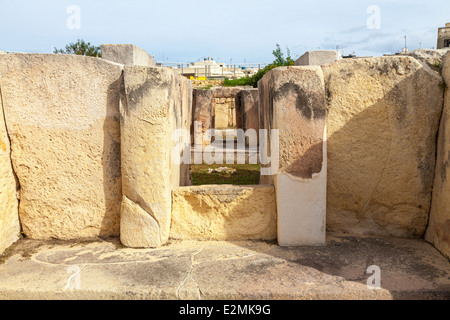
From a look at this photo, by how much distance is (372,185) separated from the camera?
295 centimetres

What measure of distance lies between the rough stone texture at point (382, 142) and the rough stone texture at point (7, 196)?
2667 mm

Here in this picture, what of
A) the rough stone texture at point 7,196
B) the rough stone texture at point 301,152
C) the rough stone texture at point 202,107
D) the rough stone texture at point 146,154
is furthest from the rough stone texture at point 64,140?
the rough stone texture at point 202,107

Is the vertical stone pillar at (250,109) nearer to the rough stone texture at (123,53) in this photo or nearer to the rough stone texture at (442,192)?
the rough stone texture at (123,53)

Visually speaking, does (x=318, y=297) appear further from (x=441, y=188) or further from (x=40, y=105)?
(x=40, y=105)

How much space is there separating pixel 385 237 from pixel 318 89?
139cm

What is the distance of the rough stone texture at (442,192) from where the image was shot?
2580 millimetres

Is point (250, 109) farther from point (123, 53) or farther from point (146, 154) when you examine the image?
point (146, 154)

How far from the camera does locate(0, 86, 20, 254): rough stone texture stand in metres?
2.74

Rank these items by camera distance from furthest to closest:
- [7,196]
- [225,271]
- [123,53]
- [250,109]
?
[250,109], [123,53], [7,196], [225,271]

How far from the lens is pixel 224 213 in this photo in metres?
2.98

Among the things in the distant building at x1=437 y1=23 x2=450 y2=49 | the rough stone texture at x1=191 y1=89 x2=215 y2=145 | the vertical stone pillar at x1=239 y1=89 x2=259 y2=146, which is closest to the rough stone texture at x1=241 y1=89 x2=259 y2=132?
the vertical stone pillar at x1=239 y1=89 x2=259 y2=146

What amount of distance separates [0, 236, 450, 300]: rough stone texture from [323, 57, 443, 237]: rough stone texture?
0.23 metres

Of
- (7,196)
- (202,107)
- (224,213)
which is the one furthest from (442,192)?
(202,107)

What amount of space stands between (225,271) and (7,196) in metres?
1.86
